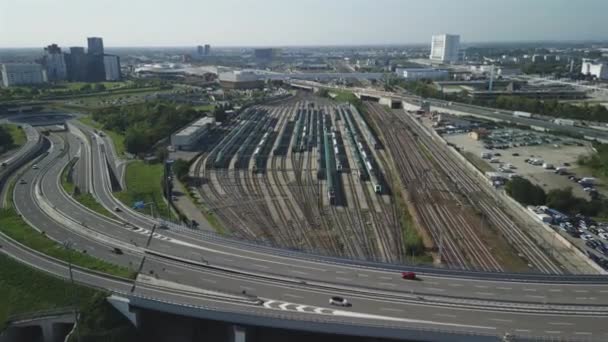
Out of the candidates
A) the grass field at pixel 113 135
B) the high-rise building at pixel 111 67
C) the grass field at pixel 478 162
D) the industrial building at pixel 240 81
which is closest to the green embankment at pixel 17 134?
the grass field at pixel 113 135

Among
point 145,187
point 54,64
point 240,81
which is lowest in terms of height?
point 145,187

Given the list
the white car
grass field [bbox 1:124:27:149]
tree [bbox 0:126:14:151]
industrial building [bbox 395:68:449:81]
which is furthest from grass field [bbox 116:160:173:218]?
industrial building [bbox 395:68:449:81]

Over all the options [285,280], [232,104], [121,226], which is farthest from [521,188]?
[232,104]

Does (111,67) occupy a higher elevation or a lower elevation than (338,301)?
higher

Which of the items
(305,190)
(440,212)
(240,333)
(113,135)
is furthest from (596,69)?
(240,333)

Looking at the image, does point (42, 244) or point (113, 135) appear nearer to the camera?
point (42, 244)

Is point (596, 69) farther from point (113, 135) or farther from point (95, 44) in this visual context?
point (95, 44)

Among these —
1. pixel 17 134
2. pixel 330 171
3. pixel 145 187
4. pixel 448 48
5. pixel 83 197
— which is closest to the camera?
pixel 83 197

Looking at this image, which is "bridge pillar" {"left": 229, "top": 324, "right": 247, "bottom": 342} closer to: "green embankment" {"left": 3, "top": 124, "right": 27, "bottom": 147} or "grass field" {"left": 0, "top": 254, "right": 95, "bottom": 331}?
"grass field" {"left": 0, "top": 254, "right": 95, "bottom": 331}
